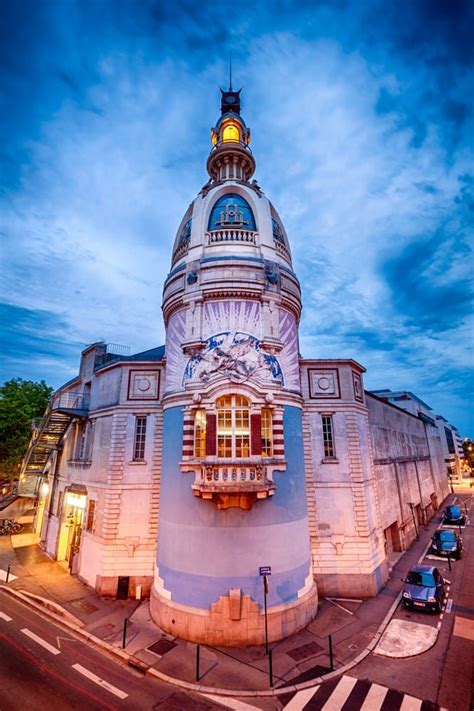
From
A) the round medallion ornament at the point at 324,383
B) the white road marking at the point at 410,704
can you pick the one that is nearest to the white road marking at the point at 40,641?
the white road marking at the point at 410,704

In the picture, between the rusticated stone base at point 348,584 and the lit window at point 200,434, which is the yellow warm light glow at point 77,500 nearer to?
the lit window at point 200,434

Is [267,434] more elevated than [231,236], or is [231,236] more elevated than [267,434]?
[231,236]

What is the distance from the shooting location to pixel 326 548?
20.5 metres

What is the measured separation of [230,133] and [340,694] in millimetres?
33385

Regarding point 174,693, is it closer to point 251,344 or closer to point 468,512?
point 251,344

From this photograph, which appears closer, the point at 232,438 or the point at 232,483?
the point at 232,483

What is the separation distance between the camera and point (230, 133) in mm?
27531

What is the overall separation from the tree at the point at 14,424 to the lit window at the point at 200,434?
102 feet

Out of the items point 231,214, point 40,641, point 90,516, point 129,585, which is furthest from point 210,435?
point 231,214

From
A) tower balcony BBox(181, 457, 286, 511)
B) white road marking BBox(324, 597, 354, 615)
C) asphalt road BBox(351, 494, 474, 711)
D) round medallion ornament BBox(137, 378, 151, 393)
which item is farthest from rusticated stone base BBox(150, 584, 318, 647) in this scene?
round medallion ornament BBox(137, 378, 151, 393)

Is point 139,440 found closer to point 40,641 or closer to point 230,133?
point 40,641

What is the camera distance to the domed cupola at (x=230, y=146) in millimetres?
25438

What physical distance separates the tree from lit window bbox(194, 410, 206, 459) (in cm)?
3115

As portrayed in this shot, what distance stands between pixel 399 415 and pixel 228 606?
28.4m
